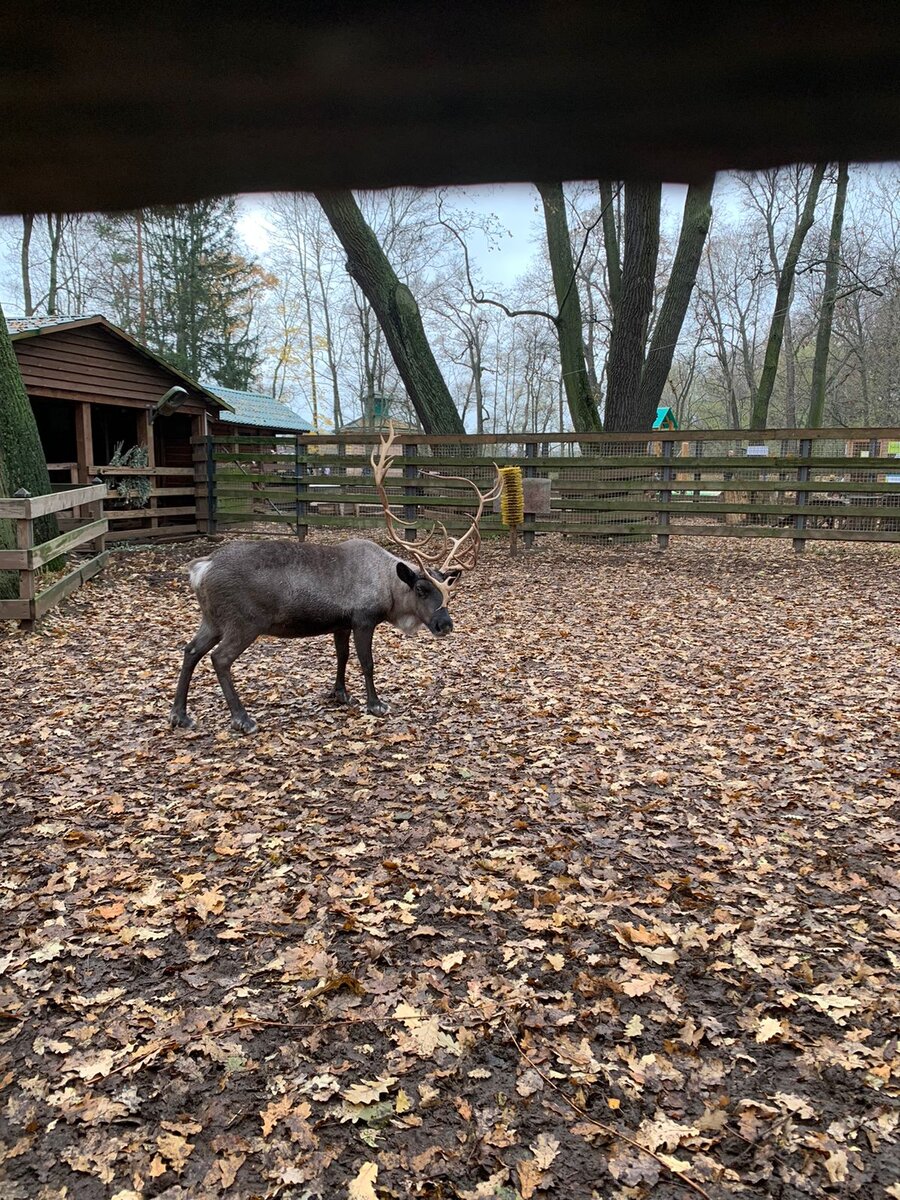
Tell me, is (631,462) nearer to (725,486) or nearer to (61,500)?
(725,486)

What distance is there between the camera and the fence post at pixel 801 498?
454 inches

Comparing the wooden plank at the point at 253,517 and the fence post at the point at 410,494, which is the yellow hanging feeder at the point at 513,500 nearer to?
the fence post at the point at 410,494

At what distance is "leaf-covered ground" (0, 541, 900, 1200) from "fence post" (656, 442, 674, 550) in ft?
19.9

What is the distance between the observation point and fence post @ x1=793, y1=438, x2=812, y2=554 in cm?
1152

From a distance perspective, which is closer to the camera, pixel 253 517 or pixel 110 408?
pixel 253 517

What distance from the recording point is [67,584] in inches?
356

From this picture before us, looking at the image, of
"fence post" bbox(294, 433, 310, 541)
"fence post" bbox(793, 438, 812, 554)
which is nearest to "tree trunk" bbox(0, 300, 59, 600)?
"fence post" bbox(294, 433, 310, 541)

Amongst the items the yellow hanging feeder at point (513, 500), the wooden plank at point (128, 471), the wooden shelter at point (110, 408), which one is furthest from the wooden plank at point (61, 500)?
the yellow hanging feeder at point (513, 500)

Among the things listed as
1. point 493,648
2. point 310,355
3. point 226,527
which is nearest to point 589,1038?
point 493,648

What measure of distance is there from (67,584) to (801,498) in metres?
10.4

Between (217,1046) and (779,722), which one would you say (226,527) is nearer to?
(779,722)

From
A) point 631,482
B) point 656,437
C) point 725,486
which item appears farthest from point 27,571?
point 725,486

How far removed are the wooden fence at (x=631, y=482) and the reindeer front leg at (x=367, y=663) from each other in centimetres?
592

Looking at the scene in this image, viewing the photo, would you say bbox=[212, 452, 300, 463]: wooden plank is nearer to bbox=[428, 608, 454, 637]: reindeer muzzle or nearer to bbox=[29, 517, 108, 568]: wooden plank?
bbox=[29, 517, 108, 568]: wooden plank
